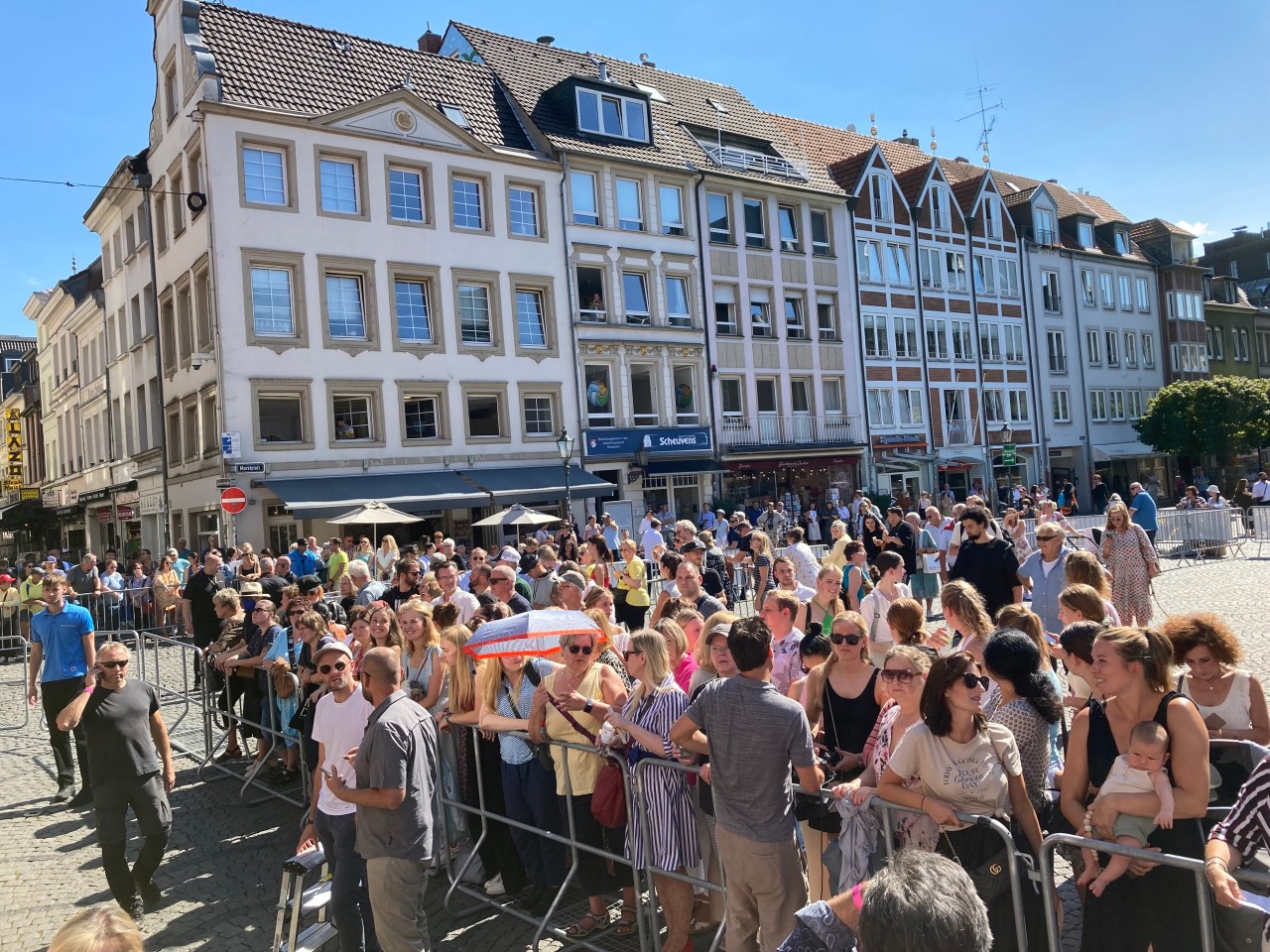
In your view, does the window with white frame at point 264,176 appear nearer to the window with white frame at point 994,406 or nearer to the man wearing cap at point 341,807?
the man wearing cap at point 341,807

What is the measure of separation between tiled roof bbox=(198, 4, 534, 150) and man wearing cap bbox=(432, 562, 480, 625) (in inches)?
790

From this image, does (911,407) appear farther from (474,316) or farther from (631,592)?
(631,592)

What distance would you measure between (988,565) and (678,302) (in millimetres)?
25934

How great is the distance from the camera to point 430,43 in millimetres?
35406

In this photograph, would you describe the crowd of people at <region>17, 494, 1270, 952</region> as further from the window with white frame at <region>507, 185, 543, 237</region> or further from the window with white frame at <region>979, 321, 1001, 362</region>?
the window with white frame at <region>979, 321, 1001, 362</region>

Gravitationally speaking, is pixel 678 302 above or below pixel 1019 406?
above

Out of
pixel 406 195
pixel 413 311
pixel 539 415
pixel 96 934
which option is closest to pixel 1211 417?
pixel 539 415

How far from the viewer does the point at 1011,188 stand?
164 ft

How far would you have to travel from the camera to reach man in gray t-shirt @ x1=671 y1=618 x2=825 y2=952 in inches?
172

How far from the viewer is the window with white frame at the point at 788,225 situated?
120 feet

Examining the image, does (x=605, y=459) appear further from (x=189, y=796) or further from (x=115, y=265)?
(x=189, y=796)

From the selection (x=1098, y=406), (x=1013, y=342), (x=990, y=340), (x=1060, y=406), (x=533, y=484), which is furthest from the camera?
A: (x=1098, y=406)

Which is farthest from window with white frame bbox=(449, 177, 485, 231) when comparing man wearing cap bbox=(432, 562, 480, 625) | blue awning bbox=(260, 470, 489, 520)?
man wearing cap bbox=(432, 562, 480, 625)

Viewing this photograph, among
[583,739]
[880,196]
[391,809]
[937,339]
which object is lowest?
[391,809]
